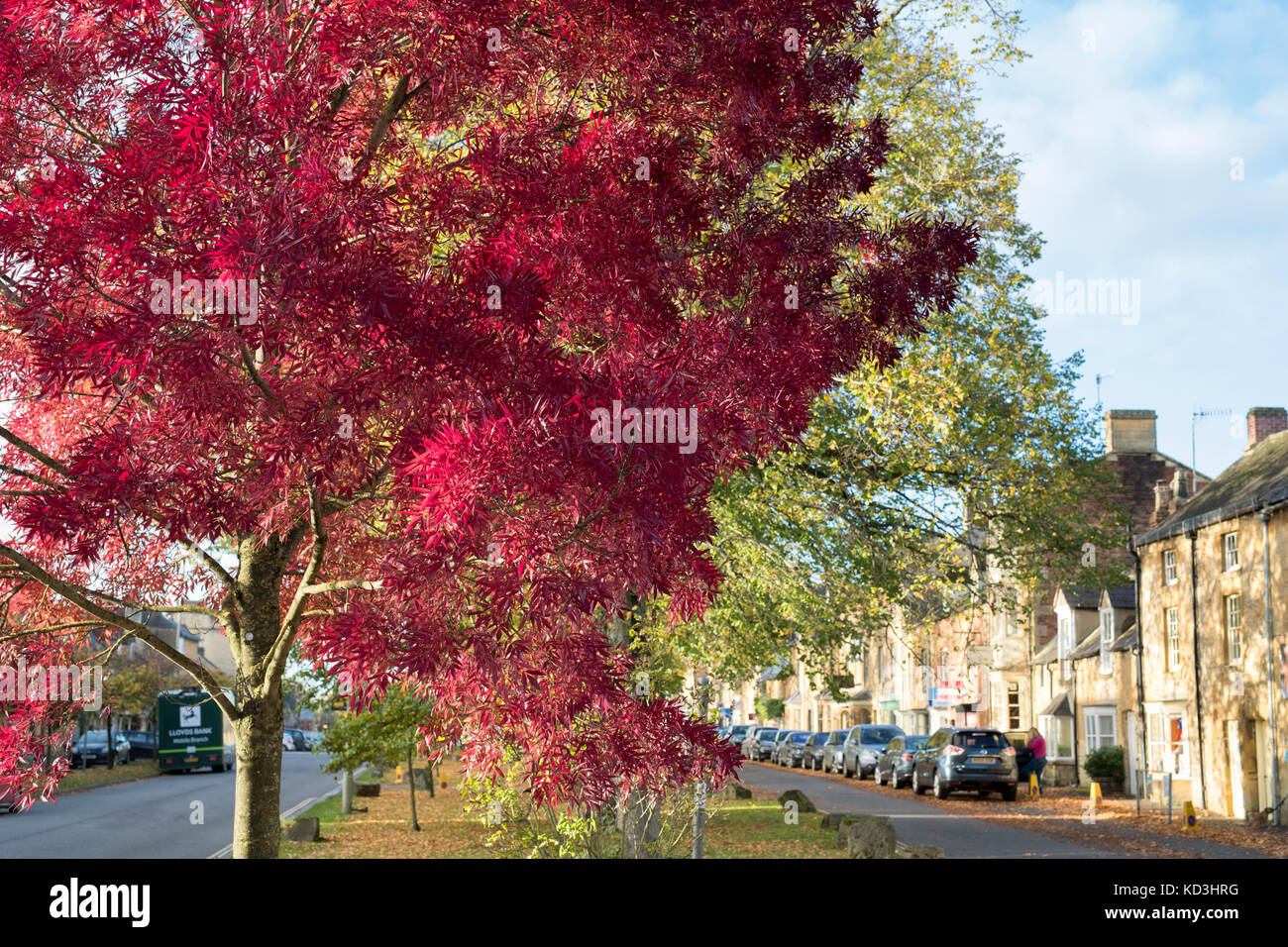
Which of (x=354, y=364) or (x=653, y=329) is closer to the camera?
(x=354, y=364)

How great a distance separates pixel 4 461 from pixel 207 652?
71655 mm

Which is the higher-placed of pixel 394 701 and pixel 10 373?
pixel 10 373

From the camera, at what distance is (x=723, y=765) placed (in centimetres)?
543

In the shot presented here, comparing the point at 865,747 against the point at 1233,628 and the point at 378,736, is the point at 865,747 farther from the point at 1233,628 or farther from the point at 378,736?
the point at 378,736

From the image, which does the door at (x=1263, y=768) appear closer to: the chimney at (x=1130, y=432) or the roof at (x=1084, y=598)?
the roof at (x=1084, y=598)

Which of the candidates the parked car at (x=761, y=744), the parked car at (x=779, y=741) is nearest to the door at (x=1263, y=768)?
the parked car at (x=779, y=741)

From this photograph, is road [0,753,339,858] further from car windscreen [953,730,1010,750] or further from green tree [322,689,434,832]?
car windscreen [953,730,1010,750]

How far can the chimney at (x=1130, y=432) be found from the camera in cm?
5228

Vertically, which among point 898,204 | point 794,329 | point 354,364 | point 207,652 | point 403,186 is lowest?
point 207,652

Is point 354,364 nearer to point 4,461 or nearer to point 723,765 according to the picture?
point 723,765

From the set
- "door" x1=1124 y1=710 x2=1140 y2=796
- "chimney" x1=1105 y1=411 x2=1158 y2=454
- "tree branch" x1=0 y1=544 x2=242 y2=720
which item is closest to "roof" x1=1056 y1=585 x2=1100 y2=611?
"door" x1=1124 y1=710 x2=1140 y2=796

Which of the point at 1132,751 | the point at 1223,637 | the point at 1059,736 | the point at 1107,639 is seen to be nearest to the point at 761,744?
the point at 1059,736

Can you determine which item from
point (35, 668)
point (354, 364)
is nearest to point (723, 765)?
point (354, 364)

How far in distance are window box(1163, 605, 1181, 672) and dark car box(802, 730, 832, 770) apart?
22.8m
